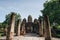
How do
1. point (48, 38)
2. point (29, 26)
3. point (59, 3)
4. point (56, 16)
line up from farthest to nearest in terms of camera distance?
point (29, 26) → point (59, 3) → point (56, 16) → point (48, 38)

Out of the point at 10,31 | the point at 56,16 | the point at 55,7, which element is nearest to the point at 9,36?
the point at 10,31

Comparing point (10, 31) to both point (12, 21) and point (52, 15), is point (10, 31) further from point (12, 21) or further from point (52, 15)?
point (52, 15)

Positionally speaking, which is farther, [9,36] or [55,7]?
[55,7]

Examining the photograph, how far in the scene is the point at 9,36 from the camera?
15445mm

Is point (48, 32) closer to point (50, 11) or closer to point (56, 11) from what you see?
point (56, 11)

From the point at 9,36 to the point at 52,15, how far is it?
2151 centimetres

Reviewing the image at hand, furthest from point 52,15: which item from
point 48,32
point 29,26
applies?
point 48,32

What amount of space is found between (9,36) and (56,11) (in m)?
21.5

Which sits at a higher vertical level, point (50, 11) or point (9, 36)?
point (50, 11)

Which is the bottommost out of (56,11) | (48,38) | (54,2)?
(48,38)

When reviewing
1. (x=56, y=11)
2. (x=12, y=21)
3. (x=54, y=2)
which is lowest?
(x=12, y=21)

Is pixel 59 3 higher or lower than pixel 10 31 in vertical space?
higher

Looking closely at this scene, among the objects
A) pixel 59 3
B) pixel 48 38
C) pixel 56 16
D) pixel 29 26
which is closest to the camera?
pixel 48 38

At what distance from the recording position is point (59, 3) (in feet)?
122
